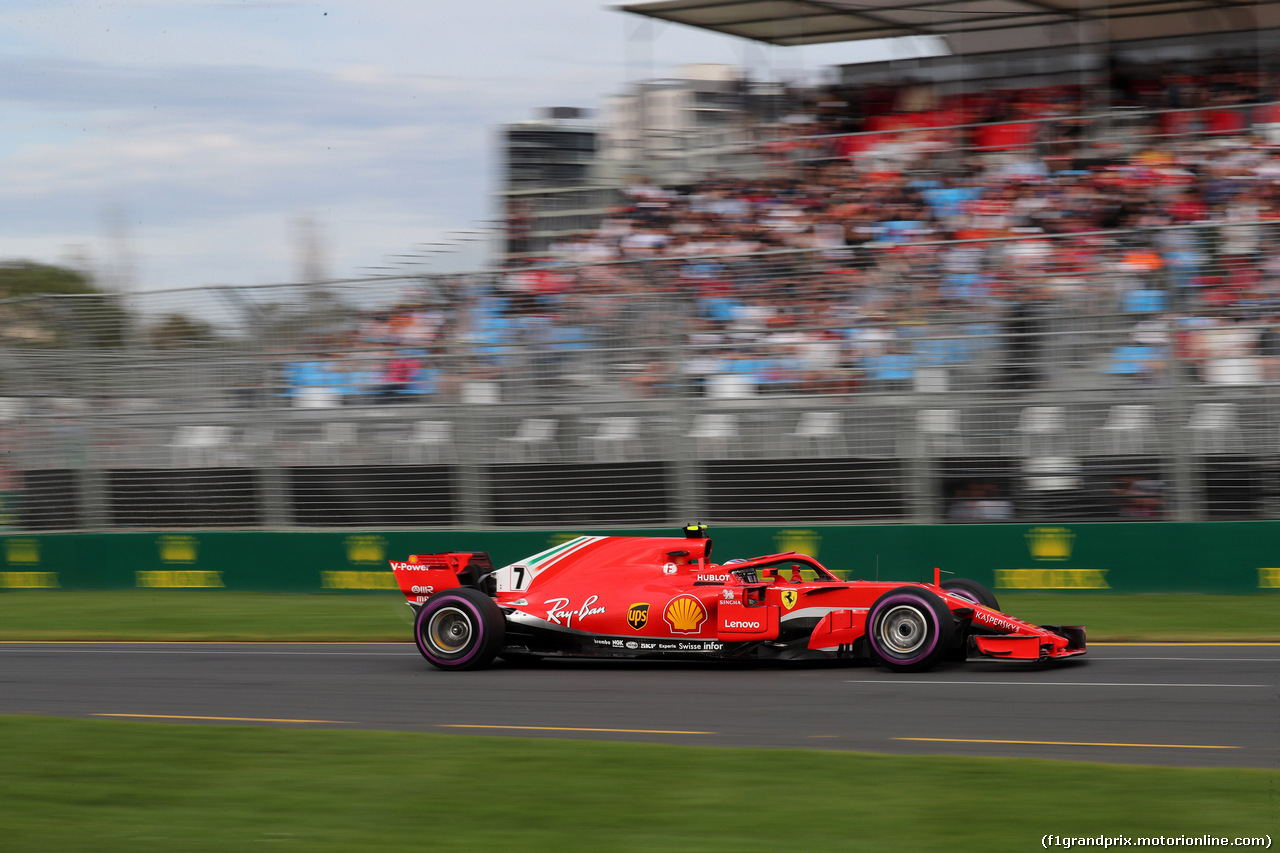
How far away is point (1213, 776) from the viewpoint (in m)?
6.25

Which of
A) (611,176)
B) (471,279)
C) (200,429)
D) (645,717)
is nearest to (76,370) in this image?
(200,429)

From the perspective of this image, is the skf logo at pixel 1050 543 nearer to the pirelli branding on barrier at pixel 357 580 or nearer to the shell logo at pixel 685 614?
the shell logo at pixel 685 614

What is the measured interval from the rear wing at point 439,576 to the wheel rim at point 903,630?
305 cm

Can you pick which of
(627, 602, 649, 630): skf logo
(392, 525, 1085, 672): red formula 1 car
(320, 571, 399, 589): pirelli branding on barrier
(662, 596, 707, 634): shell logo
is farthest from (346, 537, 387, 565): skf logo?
(662, 596, 707, 634): shell logo

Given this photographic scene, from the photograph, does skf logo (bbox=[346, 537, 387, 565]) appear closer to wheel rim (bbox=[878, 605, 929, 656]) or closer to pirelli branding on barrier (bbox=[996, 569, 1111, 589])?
pirelli branding on barrier (bbox=[996, 569, 1111, 589])

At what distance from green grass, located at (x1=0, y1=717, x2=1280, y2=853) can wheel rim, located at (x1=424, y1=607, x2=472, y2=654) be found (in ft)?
9.39

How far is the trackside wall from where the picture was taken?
1380 centimetres

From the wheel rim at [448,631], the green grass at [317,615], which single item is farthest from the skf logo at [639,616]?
the green grass at [317,615]

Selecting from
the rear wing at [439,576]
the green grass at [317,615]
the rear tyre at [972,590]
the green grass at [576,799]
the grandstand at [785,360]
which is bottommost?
the green grass at [317,615]

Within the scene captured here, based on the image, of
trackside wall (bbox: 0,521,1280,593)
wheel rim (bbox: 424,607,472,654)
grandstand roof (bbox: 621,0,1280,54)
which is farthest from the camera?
grandstand roof (bbox: 621,0,1280,54)

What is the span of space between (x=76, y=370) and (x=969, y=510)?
11.2 meters

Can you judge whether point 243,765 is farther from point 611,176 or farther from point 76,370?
point 611,176

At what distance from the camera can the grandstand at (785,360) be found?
1391 cm

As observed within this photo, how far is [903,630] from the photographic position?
9.56 meters
